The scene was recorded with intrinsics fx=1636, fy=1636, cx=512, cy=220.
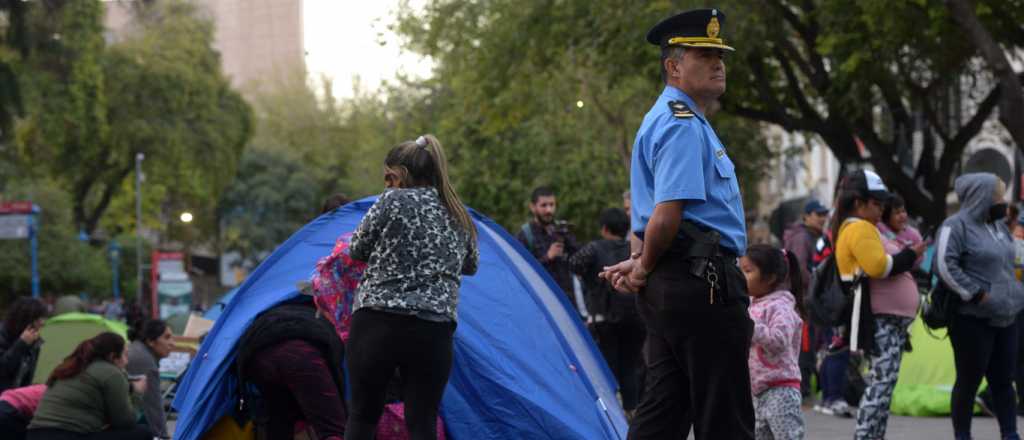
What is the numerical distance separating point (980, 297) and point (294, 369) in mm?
3682

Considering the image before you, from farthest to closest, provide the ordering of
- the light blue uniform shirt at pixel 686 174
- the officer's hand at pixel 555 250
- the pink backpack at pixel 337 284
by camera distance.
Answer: the officer's hand at pixel 555 250 → the pink backpack at pixel 337 284 → the light blue uniform shirt at pixel 686 174

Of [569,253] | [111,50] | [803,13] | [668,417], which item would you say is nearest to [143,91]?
[111,50]

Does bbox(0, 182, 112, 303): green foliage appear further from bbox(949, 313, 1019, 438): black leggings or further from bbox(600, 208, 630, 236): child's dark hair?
bbox(949, 313, 1019, 438): black leggings

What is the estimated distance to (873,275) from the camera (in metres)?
8.77

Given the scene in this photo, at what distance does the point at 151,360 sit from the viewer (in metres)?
10.9

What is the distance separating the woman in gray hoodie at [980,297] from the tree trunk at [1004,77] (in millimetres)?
6601

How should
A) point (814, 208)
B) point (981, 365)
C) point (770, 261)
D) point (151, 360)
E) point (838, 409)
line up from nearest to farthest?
point (770, 261) → point (981, 365) → point (151, 360) → point (838, 409) → point (814, 208)

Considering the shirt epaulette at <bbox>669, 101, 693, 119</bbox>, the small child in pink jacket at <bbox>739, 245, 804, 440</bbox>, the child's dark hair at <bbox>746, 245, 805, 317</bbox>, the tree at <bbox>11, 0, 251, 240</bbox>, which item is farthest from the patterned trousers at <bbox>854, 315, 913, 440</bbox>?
the tree at <bbox>11, 0, 251, 240</bbox>

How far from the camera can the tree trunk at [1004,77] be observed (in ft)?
50.6

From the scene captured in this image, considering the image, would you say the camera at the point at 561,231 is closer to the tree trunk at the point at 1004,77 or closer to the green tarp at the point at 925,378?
the green tarp at the point at 925,378

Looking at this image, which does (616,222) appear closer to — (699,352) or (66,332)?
(66,332)

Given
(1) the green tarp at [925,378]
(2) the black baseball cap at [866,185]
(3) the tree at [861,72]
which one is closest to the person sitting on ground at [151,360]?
(2) the black baseball cap at [866,185]

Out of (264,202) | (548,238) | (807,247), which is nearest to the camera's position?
(548,238)

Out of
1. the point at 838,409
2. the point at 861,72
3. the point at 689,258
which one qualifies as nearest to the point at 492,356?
the point at 689,258
